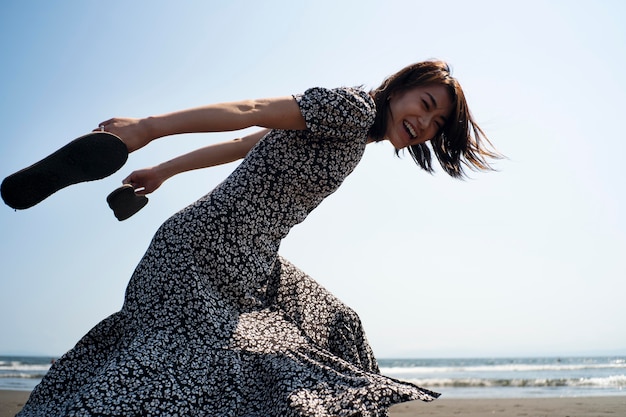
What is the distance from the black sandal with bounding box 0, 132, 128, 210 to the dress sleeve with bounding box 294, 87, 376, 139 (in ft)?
2.40

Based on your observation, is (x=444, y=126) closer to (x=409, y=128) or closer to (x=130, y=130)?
(x=409, y=128)

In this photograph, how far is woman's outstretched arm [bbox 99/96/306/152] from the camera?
2.07 m

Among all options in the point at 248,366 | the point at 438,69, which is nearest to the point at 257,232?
the point at 248,366

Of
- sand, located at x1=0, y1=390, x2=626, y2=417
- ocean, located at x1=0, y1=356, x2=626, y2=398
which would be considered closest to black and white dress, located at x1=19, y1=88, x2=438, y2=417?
sand, located at x1=0, y1=390, x2=626, y2=417

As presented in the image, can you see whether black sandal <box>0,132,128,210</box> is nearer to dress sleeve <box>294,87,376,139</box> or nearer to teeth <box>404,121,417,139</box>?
dress sleeve <box>294,87,376,139</box>

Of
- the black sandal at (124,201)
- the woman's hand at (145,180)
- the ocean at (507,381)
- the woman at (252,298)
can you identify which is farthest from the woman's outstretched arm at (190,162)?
the ocean at (507,381)

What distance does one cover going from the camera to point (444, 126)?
289cm

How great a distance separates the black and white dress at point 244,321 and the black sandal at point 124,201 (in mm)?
403

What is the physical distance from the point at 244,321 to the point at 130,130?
0.86m

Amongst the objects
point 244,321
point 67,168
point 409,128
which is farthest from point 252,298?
point 409,128

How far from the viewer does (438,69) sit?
2.78 m

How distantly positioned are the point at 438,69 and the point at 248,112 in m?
1.05

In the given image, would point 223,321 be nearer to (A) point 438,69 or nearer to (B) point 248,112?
(B) point 248,112

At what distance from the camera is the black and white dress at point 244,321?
2012 millimetres
